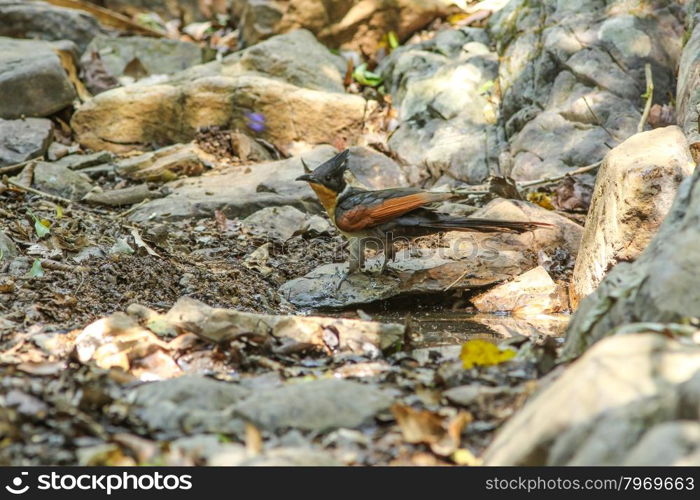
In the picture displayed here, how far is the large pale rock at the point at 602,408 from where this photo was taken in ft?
7.68

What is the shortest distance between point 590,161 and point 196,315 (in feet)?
16.6

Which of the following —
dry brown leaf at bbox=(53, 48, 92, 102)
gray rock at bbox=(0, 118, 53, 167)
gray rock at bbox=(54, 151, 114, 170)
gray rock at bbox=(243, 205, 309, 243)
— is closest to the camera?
gray rock at bbox=(243, 205, 309, 243)

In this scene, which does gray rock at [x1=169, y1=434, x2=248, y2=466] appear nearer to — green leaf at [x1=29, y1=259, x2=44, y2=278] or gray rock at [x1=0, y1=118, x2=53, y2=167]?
green leaf at [x1=29, y1=259, x2=44, y2=278]

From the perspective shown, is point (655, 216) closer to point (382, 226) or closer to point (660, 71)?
point (382, 226)

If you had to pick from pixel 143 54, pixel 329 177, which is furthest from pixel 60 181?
pixel 143 54

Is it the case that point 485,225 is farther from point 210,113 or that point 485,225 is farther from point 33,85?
point 33,85

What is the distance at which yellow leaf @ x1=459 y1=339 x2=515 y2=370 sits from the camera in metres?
3.56

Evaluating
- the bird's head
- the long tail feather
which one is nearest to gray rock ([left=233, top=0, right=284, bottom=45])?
the bird's head

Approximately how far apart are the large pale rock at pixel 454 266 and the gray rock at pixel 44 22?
279 inches

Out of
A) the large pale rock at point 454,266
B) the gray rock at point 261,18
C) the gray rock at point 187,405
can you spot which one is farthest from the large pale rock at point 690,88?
the gray rock at point 261,18

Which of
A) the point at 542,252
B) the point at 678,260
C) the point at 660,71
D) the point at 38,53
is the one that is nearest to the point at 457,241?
the point at 542,252

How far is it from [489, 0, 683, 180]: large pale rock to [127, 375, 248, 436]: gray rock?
5638 millimetres

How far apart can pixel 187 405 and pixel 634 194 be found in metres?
3.27

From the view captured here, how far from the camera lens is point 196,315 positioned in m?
4.03
